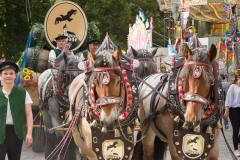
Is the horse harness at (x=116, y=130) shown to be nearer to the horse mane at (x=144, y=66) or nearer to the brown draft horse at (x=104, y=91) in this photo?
the brown draft horse at (x=104, y=91)

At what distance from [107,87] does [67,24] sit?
17.7 feet

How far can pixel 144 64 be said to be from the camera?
10.3 m

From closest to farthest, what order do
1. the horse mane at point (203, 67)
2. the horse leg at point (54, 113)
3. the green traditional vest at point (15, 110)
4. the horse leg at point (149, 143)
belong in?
the horse mane at point (203, 67), the green traditional vest at point (15, 110), the horse leg at point (149, 143), the horse leg at point (54, 113)

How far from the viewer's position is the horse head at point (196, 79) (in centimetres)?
621

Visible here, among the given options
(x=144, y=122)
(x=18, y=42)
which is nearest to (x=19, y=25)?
(x=18, y=42)

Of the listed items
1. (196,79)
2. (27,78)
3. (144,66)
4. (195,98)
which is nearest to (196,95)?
(195,98)

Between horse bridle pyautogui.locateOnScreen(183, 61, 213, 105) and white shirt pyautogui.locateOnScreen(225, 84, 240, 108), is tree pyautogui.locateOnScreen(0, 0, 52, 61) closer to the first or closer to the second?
white shirt pyautogui.locateOnScreen(225, 84, 240, 108)

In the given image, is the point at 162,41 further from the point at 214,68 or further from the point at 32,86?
the point at 214,68

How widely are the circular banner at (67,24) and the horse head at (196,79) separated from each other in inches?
202

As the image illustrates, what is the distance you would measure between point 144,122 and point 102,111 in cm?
138

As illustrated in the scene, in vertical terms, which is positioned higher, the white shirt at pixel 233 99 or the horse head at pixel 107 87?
the horse head at pixel 107 87

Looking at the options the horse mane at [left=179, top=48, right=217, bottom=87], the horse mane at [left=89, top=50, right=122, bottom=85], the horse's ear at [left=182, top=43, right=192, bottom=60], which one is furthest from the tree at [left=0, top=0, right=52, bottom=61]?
the horse mane at [left=179, top=48, right=217, bottom=87]

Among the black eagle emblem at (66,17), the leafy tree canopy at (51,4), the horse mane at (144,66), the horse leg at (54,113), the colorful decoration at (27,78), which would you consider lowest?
the horse leg at (54,113)

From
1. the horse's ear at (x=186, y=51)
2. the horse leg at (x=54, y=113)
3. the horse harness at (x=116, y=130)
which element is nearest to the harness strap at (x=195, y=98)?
the horse's ear at (x=186, y=51)
